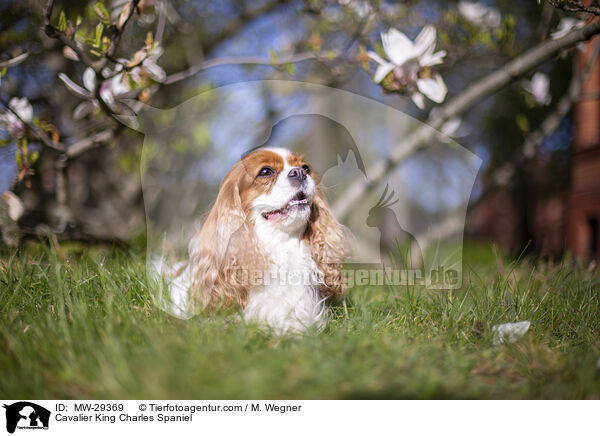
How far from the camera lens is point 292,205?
5.66ft

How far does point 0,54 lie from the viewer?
269cm

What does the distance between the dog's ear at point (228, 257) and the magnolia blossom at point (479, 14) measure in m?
2.71

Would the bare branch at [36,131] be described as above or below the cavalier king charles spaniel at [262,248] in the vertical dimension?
above

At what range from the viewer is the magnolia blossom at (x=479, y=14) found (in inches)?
135

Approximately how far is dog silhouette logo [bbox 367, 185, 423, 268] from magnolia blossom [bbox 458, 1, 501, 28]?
218 centimetres

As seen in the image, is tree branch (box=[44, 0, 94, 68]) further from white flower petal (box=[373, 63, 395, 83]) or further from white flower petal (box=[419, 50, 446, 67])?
white flower petal (box=[419, 50, 446, 67])

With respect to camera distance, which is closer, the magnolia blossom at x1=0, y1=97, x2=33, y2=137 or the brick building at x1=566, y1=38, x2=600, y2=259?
the magnolia blossom at x1=0, y1=97, x2=33, y2=137

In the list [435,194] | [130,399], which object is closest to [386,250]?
[435,194]

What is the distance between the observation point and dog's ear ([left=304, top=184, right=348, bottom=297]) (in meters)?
1.97
